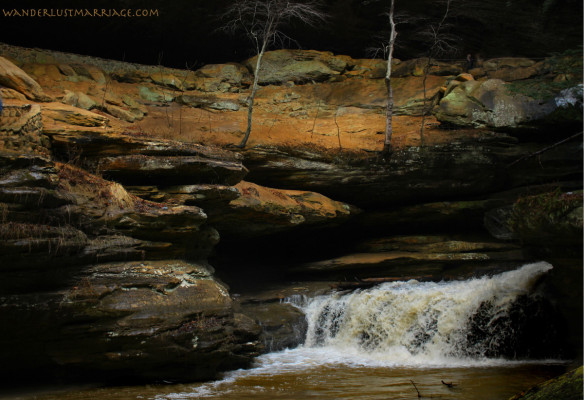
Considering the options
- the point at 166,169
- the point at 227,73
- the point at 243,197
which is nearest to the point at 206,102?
the point at 227,73

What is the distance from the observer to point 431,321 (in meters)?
11.1

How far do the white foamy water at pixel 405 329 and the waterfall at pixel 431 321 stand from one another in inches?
0.9

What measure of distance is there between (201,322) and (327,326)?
4.55 meters

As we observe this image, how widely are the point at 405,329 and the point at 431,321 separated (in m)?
0.69

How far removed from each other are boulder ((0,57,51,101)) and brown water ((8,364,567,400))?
30.4ft

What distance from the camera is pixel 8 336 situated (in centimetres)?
868

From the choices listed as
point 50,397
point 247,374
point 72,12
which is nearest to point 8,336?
point 50,397

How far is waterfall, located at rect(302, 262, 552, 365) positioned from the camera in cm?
1038

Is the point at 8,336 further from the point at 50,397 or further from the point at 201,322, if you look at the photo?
the point at 201,322

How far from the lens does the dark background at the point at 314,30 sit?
64.5 ft

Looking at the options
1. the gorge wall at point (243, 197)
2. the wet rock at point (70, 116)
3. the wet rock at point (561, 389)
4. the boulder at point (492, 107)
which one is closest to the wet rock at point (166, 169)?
the gorge wall at point (243, 197)

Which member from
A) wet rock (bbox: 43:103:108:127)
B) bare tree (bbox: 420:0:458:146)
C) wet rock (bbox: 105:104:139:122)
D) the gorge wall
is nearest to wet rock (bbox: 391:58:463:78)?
the gorge wall

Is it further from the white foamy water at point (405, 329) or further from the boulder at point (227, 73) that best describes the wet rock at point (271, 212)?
the boulder at point (227, 73)

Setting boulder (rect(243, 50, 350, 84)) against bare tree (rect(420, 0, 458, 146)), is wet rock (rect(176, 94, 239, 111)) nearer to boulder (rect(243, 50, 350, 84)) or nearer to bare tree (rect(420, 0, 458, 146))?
boulder (rect(243, 50, 350, 84))
